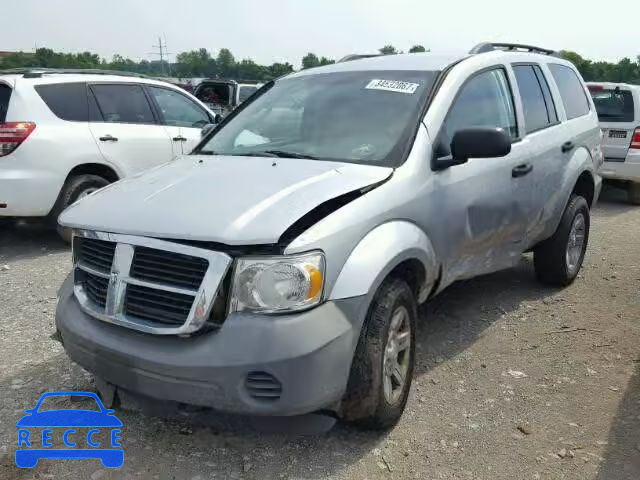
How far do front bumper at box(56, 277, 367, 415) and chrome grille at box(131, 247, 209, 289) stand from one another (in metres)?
0.23

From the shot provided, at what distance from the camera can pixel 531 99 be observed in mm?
4641

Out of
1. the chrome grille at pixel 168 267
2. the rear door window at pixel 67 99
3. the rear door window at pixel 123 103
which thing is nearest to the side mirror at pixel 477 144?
the chrome grille at pixel 168 267

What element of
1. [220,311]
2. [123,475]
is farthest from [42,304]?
[220,311]

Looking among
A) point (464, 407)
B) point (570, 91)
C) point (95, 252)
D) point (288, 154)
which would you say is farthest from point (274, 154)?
point (570, 91)

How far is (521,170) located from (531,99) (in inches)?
30.2

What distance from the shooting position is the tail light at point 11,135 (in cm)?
586

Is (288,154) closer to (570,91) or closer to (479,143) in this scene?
(479,143)

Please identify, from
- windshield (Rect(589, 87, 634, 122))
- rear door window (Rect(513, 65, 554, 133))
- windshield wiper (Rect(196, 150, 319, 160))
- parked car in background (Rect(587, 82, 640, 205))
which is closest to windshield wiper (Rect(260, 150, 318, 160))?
windshield wiper (Rect(196, 150, 319, 160))

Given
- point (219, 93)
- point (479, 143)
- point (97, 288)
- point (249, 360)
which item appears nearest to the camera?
point (249, 360)

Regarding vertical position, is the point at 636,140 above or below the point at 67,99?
below

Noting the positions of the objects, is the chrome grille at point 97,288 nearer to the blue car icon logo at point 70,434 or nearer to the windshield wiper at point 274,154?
the blue car icon logo at point 70,434

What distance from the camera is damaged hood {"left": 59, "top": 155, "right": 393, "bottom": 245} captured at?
100 inches

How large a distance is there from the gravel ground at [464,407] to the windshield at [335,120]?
1.39 m

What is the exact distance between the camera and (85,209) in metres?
2.97
